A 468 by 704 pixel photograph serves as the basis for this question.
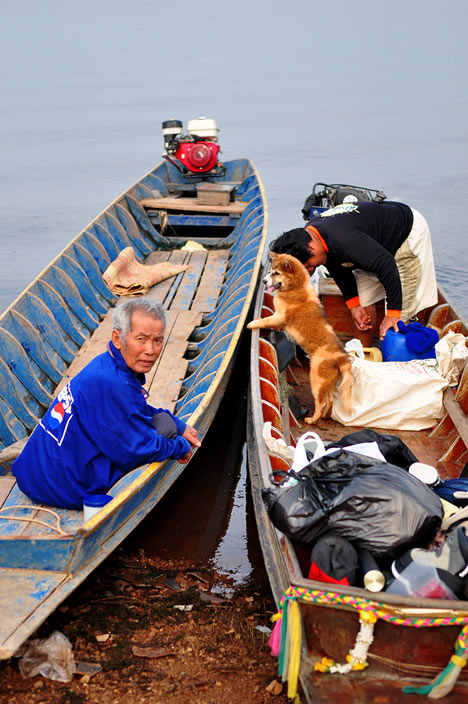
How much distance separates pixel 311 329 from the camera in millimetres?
5762

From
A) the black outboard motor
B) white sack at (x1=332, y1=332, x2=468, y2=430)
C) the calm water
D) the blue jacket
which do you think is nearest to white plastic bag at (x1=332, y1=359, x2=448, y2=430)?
white sack at (x1=332, y1=332, x2=468, y2=430)

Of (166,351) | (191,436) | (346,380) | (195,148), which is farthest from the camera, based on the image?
(195,148)

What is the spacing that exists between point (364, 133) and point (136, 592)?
26025mm

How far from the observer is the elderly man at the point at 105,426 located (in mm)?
3926

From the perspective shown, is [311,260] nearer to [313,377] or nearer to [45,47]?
[313,377]

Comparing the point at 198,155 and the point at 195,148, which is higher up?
the point at 195,148

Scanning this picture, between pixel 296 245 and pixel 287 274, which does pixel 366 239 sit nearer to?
pixel 296 245

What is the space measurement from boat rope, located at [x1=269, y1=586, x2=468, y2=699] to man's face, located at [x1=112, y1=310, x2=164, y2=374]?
152 cm

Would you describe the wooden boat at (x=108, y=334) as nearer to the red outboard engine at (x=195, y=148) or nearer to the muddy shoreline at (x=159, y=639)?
the red outboard engine at (x=195, y=148)

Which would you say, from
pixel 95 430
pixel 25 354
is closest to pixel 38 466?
pixel 95 430

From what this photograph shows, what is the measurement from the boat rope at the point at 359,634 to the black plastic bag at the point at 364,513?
34cm

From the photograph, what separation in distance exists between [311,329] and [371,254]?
821mm

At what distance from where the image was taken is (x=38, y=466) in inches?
167

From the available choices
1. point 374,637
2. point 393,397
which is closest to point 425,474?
point 374,637
